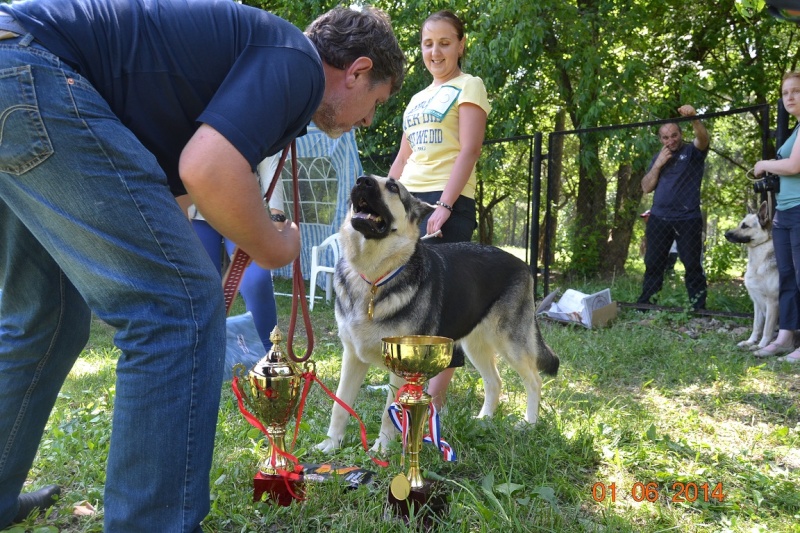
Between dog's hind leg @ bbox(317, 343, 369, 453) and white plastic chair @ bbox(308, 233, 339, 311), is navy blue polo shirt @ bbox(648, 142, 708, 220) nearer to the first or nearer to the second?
white plastic chair @ bbox(308, 233, 339, 311)

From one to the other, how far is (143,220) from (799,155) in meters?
5.10

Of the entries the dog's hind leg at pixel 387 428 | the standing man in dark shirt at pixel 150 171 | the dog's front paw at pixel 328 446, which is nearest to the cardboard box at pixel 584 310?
the dog's hind leg at pixel 387 428

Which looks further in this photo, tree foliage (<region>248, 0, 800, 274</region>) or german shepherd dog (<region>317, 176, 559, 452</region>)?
tree foliage (<region>248, 0, 800, 274</region>)

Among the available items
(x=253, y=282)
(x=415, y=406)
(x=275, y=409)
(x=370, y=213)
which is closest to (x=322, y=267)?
(x=253, y=282)

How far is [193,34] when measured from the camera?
1.46 meters

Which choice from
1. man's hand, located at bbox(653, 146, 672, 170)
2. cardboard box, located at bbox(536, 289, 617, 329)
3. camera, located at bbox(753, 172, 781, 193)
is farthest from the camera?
man's hand, located at bbox(653, 146, 672, 170)

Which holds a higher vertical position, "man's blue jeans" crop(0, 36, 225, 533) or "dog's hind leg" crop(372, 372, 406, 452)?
"man's blue jeans" crop(0, 36, 225, 533)

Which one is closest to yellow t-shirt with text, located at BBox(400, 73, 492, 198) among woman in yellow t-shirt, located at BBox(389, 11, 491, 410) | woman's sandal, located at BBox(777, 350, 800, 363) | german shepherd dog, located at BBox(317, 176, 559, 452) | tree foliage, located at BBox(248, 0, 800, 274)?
woman in yellow t-shirt, located at BBox(389, 11, 491, 410)

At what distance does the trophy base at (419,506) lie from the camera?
2.00m

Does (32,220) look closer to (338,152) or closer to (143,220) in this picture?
(143,220)

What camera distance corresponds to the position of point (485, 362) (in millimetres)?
3678

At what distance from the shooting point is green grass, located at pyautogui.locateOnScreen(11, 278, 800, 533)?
6.82 feet

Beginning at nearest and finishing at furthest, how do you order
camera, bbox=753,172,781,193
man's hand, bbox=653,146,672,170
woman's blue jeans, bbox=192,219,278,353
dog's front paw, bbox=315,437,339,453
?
dog's front paw, bbox=315,437,339,453 → woman's blue jeans, bbox=192,219,278,353 → camera, bbox=753,172,781,193 → man's hand, bbox=653,146,672,170

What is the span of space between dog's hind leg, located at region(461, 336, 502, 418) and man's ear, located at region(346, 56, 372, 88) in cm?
214
